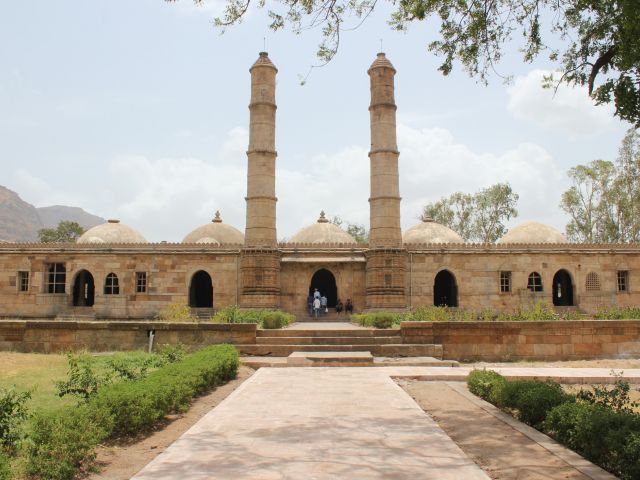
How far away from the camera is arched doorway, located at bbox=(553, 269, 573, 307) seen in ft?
74.5

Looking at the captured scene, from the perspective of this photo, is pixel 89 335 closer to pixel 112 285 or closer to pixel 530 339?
pixel 112 285

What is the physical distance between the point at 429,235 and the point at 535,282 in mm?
5038

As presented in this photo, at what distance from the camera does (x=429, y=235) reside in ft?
82.1

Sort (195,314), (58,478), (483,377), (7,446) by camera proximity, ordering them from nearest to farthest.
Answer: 1. (58,478)
2. (7,446)
3. (483,377)
4. (195,314)

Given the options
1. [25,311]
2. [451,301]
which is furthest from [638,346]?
[25,311]

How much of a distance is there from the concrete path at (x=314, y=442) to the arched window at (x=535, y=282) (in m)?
14.6

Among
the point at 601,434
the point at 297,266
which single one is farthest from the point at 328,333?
the point at 601,434

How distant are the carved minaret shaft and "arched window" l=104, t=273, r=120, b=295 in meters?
9.00

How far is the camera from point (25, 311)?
21.2 meters

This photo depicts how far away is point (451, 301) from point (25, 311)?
1535cm

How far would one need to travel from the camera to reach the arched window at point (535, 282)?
69.9 ft

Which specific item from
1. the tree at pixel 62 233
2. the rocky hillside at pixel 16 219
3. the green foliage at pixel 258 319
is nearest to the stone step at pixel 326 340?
the green foliage at pixel 258 319

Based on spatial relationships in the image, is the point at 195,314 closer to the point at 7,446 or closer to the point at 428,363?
the point at 428,363

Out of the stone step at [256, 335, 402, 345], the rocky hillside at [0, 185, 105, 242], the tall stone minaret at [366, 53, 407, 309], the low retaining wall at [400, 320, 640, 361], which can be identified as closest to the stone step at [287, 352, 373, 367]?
the stone step at [256, 335, 402, 345]
